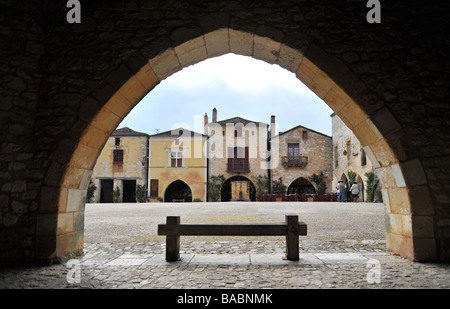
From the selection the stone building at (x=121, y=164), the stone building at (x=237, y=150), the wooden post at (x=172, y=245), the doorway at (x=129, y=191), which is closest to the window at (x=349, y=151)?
the stone building at (x=237, y=150)

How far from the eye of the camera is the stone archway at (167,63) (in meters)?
3.23

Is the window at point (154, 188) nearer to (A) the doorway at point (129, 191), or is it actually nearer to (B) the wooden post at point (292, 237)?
(A) the doorway at point (129, 191)

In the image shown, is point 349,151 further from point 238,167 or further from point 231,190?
point 231,190

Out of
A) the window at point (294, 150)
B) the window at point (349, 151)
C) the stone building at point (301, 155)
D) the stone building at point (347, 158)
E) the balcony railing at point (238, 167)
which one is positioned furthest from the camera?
the window at point (294, 150)

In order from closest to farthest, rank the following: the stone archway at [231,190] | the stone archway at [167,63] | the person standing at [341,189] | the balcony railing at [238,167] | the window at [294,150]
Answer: the stone archway at [167,63] < the person standing at [341,189] < the balcony railing at [238,167] < the window at [294,150] < the stone archway at [231,190]

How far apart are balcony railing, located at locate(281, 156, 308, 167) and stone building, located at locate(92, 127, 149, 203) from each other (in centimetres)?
→ 1112

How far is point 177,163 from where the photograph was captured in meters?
Answer: 23.5

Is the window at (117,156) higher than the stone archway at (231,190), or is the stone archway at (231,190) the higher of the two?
the window at (117,156)

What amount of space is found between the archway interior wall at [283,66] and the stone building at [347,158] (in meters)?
14.5

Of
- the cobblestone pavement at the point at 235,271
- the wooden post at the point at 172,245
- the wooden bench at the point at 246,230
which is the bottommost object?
the cobblestone pavement at the point at 235,271

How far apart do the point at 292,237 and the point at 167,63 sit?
2621 millimetres
